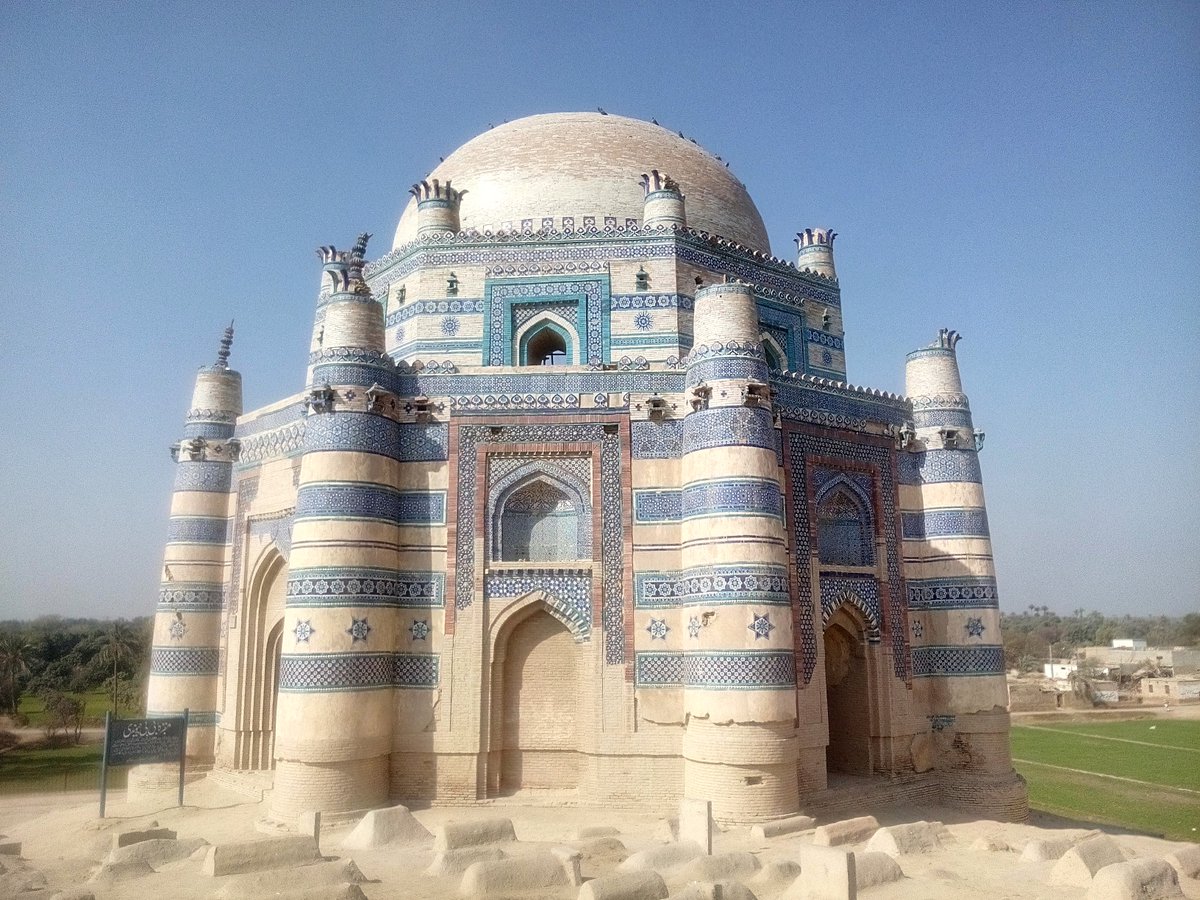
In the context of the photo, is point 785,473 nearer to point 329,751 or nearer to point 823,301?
point 823,301

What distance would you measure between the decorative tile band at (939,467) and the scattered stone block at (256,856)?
1170 cm

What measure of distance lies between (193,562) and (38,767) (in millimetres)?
11342

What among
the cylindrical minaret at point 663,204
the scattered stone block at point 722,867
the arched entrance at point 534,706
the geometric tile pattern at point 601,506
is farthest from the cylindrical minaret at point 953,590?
the scattered stone block at point 722,867

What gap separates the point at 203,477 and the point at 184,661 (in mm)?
3434

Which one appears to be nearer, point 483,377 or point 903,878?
point 903,878

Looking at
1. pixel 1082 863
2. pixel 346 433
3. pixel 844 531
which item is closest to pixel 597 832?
pixel 1082 863

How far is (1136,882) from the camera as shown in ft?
30.9

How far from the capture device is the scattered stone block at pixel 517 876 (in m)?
9.25

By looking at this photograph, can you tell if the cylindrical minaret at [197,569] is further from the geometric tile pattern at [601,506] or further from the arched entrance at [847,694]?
the arched entrance at [847,694]

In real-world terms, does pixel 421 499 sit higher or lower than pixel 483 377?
lower

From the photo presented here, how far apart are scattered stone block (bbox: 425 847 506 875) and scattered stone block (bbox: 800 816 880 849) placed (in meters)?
4.14

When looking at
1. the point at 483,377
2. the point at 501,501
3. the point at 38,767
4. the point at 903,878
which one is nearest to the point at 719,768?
the point at 903,878

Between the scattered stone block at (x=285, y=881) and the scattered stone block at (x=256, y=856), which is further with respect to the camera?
the scattered stone block at (x=256, y=856)

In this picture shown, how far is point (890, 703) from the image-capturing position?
617 inches
